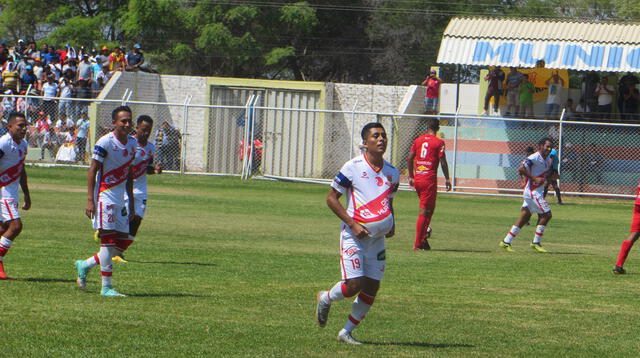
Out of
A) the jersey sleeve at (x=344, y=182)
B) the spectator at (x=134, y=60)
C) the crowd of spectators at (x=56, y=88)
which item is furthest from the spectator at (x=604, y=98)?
the jersey sleeve at (x=344, y=182)

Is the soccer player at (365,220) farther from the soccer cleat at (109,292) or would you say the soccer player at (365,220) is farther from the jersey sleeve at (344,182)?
the soccer cleat at (109,292)

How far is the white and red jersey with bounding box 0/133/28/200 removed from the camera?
12.3 m

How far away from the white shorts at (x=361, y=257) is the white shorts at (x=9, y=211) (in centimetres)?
519

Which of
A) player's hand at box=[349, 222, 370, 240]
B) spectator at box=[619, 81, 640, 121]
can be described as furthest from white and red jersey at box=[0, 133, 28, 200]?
spectator at box=[619, 81, 640, 121]

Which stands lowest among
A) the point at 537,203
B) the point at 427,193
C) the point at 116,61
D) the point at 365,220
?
the point at 537,203

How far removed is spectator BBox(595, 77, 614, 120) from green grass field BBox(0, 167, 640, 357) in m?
11.5

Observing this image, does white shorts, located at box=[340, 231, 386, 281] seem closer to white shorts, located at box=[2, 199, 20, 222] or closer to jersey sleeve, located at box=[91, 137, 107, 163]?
jersey sleeve, located at box=[91, 137, 107, 163]

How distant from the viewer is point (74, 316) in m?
9.65

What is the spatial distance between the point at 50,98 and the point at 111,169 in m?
23.2

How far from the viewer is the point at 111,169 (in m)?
11.2

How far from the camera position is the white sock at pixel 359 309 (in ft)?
29.1

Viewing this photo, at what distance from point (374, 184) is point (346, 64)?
53264 millimetres

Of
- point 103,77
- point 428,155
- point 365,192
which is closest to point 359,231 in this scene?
point 365,192

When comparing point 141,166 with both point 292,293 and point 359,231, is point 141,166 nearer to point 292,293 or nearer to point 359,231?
point 292,293
